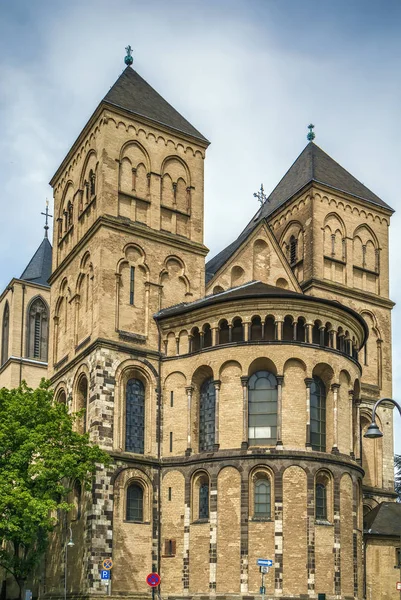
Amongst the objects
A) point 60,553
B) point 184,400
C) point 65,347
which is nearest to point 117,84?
point 65,347

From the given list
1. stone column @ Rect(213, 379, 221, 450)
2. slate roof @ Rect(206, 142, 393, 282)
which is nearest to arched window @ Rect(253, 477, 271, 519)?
stone column @ Rect(213, 379, 221, 450)

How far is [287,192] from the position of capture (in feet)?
185

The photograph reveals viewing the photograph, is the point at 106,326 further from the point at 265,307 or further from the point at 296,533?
the point at 296,533

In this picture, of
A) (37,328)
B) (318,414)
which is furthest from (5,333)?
(318,414)

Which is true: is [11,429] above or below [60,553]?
above

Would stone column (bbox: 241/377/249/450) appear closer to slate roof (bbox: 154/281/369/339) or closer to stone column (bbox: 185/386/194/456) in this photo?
stone column (bbox: 185/386/194/456)

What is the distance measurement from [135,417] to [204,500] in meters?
5.02

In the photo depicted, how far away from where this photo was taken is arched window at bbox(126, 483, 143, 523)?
132 ft

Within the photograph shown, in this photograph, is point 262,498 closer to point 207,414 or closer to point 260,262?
point 207,414

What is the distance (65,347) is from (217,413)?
10.6 meters

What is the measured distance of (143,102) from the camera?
1911 inches

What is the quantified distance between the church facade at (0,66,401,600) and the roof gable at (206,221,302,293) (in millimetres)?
79

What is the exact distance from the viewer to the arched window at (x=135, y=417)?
41.2 meters

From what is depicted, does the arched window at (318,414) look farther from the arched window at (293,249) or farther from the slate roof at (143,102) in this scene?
the slate roof at (143,102)
